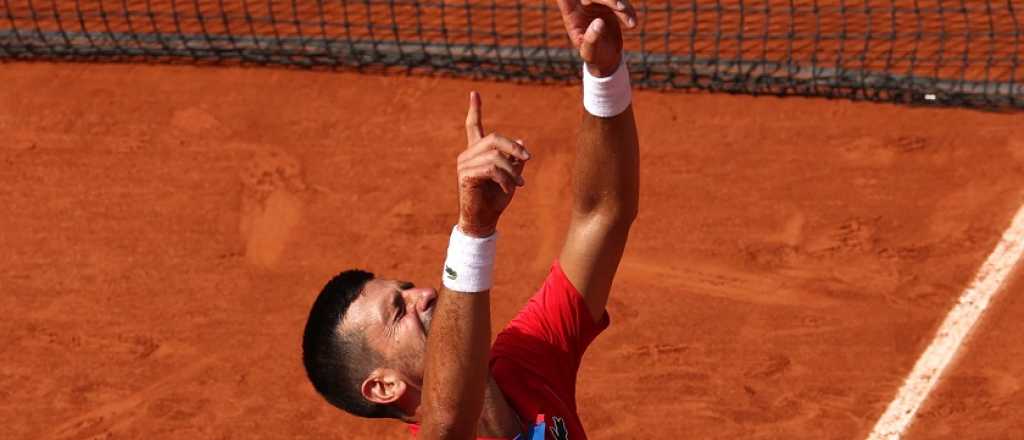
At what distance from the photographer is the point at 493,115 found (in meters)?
10.2

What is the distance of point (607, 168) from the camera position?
4930mm

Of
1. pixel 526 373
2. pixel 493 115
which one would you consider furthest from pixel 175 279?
pixel 526 373

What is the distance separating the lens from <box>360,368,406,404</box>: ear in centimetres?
470

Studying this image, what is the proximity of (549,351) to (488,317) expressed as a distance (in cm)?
108

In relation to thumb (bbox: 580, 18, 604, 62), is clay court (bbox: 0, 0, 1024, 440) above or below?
below

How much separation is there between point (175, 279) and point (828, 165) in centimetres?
415

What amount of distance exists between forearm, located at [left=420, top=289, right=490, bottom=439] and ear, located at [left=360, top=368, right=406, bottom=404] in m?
0.56

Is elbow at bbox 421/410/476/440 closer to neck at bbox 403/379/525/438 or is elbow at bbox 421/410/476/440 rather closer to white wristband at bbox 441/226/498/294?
white wristband at bbox 441/226/498/294

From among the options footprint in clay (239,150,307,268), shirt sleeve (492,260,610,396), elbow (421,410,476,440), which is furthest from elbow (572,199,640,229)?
footprint in clay (239,150,307,268)

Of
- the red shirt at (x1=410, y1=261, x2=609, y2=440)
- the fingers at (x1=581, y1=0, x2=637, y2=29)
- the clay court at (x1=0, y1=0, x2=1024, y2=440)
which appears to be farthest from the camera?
the clay court at (x1=0, y1=0, x2=1024, y2=440)

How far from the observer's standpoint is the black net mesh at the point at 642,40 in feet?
34.0

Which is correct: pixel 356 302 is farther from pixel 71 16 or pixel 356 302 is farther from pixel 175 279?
pixel 71 16

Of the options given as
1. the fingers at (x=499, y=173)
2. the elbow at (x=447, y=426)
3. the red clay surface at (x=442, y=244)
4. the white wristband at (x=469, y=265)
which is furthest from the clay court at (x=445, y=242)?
the fingers at (x=499, y=173)

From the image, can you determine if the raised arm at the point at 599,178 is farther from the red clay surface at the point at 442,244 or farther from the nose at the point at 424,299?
the red clay surface at the point at 442,244
